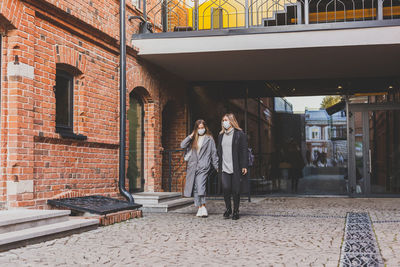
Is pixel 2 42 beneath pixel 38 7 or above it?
beneath

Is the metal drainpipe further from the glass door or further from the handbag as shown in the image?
the glass door

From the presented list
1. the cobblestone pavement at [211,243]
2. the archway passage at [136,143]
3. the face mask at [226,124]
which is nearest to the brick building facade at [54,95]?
the archway passage at [136,143]

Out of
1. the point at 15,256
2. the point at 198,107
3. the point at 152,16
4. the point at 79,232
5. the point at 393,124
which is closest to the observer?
Result: the point at 15,256

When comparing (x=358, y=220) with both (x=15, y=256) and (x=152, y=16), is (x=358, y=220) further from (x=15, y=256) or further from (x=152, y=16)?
(x=152, y=16)

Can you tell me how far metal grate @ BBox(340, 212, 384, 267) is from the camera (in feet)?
14.3

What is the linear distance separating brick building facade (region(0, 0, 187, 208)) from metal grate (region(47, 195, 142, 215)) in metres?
0.23

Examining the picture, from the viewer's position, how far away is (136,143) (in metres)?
10.8

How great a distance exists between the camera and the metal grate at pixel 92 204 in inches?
264

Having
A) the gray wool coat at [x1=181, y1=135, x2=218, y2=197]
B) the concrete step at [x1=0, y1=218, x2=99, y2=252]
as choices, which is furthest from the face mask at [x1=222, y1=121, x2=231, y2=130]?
the concrete step at [x1=0, y1=218, x2=99, y2=252]

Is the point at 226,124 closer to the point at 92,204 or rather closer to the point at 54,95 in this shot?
the point at 92,204

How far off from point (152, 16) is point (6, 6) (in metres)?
5.35

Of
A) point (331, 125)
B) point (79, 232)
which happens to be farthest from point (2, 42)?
point (331, 125)

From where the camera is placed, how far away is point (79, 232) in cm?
608

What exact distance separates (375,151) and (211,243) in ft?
27.8
